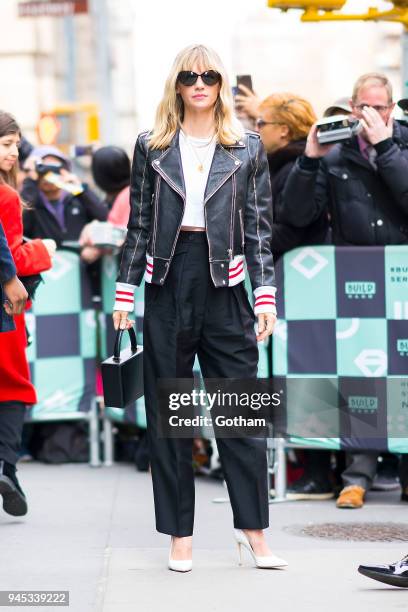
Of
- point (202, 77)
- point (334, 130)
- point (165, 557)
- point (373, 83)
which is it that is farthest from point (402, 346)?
point (202, 77)

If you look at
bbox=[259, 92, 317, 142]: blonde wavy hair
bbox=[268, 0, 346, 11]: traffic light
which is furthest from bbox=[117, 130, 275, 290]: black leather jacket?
bbox=[268, 0, 346, 11]: traffic light

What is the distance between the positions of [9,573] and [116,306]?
1.14 meters

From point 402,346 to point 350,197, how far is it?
31.6 inches

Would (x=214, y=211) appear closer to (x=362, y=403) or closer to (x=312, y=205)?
(x=312, y=205)

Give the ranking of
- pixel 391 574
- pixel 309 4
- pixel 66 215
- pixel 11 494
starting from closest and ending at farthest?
pixel 391 574, pixel 11 494, pixel 66 215, pixel 309 4

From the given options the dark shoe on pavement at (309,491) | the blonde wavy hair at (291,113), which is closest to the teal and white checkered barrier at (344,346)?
the dark shoe on pavement at (309,491)

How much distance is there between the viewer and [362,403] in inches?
285

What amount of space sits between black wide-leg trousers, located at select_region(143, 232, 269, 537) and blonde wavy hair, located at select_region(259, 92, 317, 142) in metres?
2.13

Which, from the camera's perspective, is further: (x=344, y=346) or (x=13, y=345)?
(x=344, y=346)

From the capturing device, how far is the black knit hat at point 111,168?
29.8 ft

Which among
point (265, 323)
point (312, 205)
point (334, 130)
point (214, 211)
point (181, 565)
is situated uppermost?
point (334, 130)

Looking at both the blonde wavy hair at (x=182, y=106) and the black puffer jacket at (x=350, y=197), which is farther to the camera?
the black puffer jacket at (x=350, y=197)

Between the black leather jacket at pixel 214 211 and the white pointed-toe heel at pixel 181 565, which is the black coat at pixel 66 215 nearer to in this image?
the black leather jacket at pixel 214 211

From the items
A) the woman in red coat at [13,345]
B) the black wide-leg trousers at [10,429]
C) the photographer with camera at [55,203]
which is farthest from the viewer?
the photographer with camera at [55,203]
